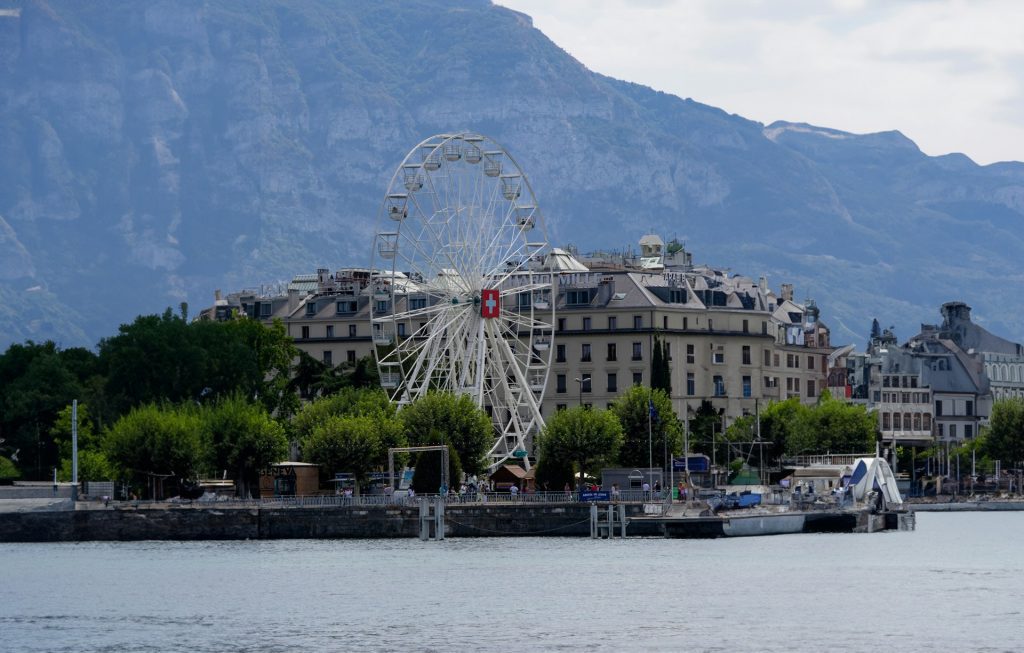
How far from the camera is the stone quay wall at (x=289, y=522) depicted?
130m

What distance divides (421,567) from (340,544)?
19.6 m

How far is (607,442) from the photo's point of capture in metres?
148

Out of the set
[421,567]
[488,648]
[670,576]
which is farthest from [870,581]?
[488,648]

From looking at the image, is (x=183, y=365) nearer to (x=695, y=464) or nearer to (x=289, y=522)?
(x=695, y=464)

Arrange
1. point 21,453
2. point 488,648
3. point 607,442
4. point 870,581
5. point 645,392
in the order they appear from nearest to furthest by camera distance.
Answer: point 488,648
point 870,581
point 607,442
point 645,392
point 21,453

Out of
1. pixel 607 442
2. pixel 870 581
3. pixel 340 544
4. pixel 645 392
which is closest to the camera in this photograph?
pixel 870 581

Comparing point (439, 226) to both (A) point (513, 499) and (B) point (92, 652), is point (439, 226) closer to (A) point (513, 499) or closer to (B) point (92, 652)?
(A) point (513, 499)

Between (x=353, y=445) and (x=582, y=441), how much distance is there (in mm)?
15347

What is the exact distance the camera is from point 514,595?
305 ft

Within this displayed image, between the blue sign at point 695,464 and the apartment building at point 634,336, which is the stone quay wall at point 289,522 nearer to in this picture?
the blue sign at point 695,464

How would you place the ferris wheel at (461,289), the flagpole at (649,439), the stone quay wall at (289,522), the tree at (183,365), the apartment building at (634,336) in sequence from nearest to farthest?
the stone quay wall at (289,522)
the flagpole at (649,439)
the ferris wheel at (461,289)
the tree at (183,365)
the apartment building at (634,336)

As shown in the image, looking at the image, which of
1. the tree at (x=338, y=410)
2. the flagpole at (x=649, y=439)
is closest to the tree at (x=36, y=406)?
the tree at (x=338, y=410)

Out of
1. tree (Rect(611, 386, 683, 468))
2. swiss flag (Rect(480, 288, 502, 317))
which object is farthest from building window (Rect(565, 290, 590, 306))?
swiss flag (Rect(480, 288, 502, 317))

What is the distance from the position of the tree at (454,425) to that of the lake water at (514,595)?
14535mm
